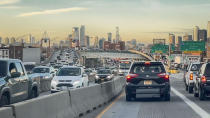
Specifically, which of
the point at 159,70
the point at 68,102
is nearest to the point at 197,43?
the point at 159,70

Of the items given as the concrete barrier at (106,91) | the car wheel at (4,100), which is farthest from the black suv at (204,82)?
the car wheel at (4,100)

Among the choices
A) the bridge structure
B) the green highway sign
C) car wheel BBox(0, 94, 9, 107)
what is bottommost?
car wheel BBox(0, 94, 9, 107)

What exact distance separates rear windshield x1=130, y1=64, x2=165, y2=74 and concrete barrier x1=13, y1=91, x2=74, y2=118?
7851 mm

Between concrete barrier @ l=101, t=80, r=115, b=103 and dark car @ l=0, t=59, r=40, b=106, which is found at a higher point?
dark car @ l=0, t=59, r=40, b=106

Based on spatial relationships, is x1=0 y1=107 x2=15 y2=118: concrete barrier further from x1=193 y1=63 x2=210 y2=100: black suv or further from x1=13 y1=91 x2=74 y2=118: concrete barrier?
x1=193 y1=63 x2=210 y2=100: black suv

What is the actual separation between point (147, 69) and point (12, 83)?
852 centimetres

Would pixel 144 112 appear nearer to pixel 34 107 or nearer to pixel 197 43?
pixel 34 107

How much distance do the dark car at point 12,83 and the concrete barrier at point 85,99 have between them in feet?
5.97

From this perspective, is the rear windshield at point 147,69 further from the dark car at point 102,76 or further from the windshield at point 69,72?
the dark car at point 102,76

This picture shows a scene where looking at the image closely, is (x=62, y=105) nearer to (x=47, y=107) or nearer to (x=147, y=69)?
(x=47, y=107)

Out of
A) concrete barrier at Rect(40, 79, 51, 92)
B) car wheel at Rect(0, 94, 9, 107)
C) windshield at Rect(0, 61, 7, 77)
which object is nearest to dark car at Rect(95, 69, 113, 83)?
concrete barrier at Rect(40, 79, 51, 92)

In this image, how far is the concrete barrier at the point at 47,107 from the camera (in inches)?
384

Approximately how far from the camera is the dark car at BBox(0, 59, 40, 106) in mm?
14781

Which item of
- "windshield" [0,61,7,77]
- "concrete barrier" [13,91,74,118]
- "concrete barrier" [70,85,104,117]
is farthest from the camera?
"concrete barrier" [70,85,104,117]
